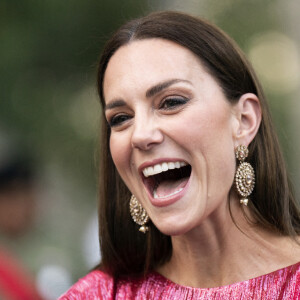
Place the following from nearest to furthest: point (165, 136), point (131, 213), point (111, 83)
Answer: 1. point (165, 136)
2. point (111, 83)
3. point (131, 213)

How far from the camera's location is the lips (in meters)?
2.81

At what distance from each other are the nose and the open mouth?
0.10 m


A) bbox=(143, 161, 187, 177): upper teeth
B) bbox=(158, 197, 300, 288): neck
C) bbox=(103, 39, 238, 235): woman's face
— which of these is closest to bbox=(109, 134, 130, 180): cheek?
bbox=(103, 39, 238, 235): woman's face

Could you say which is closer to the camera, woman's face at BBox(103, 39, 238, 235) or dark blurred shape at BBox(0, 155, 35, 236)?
woman's face at BBox(103, 39, 238, 235)

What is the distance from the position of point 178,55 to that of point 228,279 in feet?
2.92

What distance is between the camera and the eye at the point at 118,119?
2.93 m

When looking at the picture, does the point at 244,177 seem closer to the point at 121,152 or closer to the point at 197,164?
the point at 197,164

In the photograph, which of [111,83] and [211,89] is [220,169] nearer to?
[211,89]

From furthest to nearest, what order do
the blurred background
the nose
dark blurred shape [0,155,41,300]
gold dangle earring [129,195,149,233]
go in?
the blurred background
dark blurred shape [0,155,41,300]
gold dangle earring [129,195,149,233]
the nose

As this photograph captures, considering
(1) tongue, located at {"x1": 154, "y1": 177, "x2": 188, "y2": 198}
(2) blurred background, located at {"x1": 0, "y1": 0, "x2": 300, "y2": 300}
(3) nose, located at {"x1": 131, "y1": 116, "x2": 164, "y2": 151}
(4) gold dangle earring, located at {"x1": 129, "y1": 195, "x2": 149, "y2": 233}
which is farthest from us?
(2) blurred background, located at {"x1": 0, "y1": 0, "x2": 300, "y2": 300}

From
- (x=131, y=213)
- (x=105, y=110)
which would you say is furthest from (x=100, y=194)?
(x=105, y=110)

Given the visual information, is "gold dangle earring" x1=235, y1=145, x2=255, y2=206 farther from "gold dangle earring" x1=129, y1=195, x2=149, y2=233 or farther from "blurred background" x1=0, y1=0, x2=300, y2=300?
"blurred background" x1=0, y1=0, x2=300, y2=300

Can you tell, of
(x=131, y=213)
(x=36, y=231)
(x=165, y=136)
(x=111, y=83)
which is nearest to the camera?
(x=165, y=136)

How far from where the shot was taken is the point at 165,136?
2775 millimetres
